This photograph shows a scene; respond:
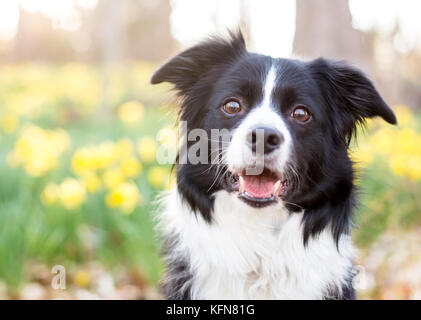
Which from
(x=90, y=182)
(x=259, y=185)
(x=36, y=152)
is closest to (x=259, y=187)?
(x=259, y=185)

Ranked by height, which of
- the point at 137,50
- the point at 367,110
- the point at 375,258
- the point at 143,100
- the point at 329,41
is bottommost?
the point at 375,258

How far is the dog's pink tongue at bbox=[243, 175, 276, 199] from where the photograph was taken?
229 cm

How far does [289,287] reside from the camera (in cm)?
240

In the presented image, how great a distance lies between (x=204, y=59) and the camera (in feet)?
8.91

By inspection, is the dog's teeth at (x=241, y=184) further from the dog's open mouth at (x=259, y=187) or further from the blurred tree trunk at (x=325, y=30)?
the blurred tree trunk at (x=325, y=30)

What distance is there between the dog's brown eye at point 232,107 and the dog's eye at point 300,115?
30cm

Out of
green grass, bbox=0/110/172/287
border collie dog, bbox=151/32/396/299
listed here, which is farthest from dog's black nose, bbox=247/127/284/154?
green grass, bbox=0/110/172/287

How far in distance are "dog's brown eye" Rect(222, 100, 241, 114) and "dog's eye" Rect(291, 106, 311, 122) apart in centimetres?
30

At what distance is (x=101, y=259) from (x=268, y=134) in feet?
7.58

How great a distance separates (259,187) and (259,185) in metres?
0.01

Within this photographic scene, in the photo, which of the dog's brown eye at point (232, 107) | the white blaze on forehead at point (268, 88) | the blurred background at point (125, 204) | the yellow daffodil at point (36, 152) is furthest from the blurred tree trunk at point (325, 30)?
the yellow daffodil at point (36, 152)
